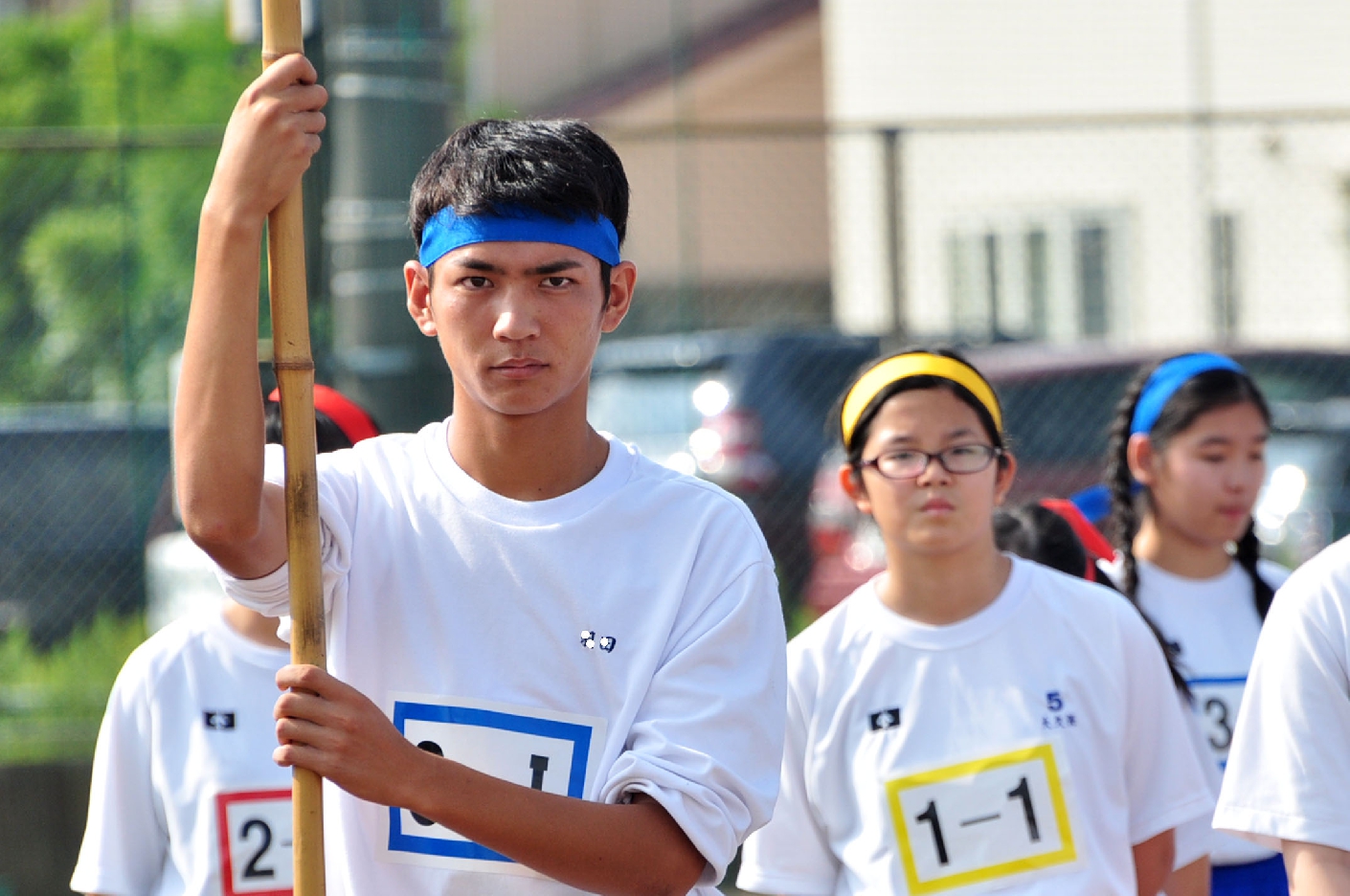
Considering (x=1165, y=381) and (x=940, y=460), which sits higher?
(x=1165, y=381)

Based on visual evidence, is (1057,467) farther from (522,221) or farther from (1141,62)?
(1141,62)

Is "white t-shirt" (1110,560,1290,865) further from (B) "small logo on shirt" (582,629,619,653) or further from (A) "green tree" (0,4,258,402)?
(A) "green tree" (0,4,258,402)

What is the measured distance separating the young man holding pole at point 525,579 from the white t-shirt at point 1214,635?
6.76ft

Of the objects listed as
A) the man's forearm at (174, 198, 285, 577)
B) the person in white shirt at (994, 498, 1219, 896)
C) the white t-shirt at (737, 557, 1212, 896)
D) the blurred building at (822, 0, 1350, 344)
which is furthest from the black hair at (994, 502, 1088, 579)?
the blurred building at (822, 0, 1350, 344)

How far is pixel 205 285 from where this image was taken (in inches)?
80.7

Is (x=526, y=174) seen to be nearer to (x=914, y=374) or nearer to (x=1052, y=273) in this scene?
(x=914, y=374)

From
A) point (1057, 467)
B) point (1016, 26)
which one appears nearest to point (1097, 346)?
point (1057, 467)

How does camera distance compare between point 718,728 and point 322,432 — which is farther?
point 322,432

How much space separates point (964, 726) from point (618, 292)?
134 centimetres

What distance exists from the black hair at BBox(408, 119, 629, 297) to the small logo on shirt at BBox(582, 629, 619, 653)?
19.4 inches

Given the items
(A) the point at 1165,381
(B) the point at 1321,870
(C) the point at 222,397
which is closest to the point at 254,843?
(C) the point at 222,397

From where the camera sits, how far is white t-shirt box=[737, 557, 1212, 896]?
3.22 metres

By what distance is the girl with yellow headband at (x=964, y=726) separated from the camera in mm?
3221

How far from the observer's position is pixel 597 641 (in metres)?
2.24
